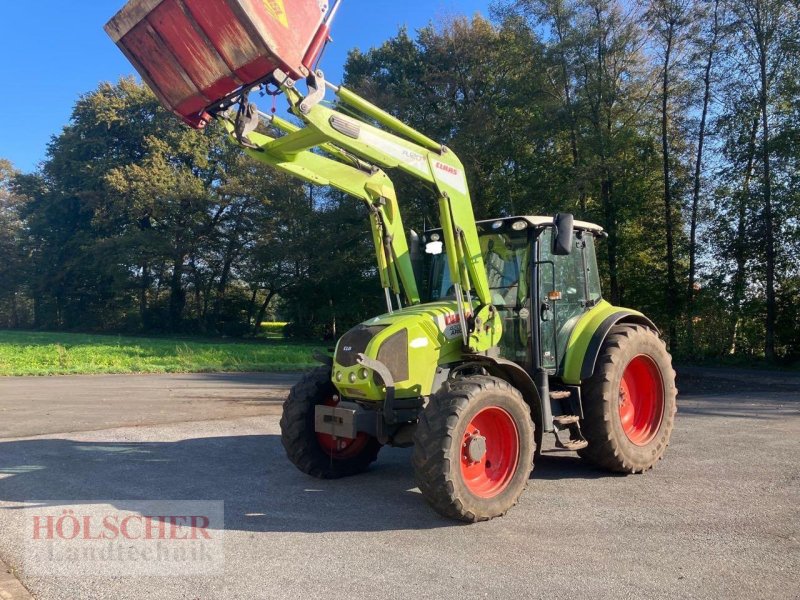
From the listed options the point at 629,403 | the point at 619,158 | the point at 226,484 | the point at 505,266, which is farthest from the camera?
the point at 619,158

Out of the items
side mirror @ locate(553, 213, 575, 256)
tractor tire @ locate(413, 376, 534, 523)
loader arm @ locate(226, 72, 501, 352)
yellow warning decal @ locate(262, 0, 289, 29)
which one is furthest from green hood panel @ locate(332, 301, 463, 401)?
yellow warning decal @ locate(262, 0, 289, 29)

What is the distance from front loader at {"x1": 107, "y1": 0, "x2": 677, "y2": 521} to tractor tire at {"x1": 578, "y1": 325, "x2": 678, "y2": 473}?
0.06 feet

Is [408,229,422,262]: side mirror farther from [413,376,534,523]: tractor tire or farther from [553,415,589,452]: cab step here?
[553,415,589,452]: cab step

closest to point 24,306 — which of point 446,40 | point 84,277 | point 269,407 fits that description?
point 84,277

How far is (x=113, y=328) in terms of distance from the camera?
49.5 metres

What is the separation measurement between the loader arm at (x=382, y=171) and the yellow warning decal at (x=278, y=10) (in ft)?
1.58

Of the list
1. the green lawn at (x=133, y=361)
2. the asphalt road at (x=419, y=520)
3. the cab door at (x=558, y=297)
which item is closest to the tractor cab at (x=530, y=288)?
the cab door at (x=558, y=297)

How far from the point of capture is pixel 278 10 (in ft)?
14.2

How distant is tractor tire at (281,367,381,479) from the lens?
6043 mm

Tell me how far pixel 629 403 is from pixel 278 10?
529 cm

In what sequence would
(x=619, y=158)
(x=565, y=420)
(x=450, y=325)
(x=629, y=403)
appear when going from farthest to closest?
(x=619, y=158) < (x=629, y=403) < (x=565, y=420) < (x=450, y=325)

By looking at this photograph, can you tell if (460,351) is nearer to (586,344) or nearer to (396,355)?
(396,355)

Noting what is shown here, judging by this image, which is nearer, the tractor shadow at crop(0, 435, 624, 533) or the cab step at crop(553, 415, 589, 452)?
the tractor shadow at crop(0, 435, 624, 533)

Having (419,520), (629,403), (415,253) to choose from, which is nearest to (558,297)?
(415,253)
